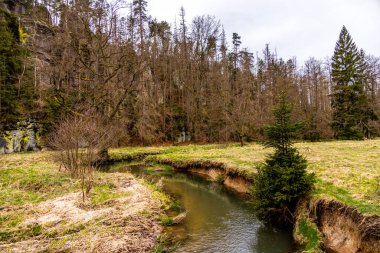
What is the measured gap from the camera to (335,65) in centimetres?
3741

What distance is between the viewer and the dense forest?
22.7 m

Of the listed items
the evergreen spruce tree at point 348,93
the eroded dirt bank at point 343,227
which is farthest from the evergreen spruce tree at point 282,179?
the evergreen spruce tree at point 348,93

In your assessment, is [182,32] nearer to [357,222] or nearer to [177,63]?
[177,63]

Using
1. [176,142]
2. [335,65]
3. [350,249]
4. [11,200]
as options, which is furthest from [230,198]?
[335,65]

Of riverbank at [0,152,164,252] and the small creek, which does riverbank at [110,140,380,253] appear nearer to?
the small creek

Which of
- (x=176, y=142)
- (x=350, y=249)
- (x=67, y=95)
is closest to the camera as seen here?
(x=350, y=249)

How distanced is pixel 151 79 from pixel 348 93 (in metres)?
26.6

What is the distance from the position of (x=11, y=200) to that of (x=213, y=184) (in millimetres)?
9719

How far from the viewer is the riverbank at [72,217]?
237 inches

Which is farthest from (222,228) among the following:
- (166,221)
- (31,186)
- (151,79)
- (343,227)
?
(151,79)

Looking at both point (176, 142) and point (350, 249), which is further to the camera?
point (176, 142)

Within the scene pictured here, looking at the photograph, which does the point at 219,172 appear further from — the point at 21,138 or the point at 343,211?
the point at 21,138

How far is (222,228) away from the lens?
8430 millimetres

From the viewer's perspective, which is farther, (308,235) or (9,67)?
(9,67)
